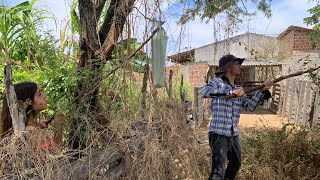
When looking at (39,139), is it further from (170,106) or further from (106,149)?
(170,106)

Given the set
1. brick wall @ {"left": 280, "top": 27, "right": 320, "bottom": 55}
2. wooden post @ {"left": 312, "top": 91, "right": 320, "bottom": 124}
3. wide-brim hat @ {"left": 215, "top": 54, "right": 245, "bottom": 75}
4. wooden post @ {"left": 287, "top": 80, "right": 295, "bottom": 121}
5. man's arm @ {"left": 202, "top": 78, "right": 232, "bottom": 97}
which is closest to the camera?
man's arm @ {"left": 202, "top": 78, "right": 232, "bottom": 97}

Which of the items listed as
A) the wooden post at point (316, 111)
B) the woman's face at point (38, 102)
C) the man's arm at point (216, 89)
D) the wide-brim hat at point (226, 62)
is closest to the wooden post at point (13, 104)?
the woman's face at point (38, 102)

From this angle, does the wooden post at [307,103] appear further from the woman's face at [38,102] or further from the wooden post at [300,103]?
the woman's face at [38,102]

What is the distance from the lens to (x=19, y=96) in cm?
238

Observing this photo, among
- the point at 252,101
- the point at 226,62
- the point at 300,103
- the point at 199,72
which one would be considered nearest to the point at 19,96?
the point at 226,62

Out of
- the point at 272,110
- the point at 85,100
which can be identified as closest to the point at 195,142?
the point at 85,100

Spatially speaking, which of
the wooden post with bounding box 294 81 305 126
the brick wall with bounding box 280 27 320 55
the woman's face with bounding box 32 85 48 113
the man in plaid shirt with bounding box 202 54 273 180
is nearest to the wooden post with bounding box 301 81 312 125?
the wooden post with bounding box 294 81 305 126

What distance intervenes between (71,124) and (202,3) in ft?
7.97

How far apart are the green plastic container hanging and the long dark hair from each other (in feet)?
3.51

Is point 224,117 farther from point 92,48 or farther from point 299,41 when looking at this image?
point 299,41

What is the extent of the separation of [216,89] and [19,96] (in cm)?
177

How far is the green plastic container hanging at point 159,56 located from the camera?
2.93 meters

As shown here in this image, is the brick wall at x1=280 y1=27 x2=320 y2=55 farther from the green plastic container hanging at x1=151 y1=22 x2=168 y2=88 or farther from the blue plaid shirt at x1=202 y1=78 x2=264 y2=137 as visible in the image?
the green plastic container hanging at x1=151 y1=22 x2=168 y2=88

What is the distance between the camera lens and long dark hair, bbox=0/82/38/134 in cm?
230
